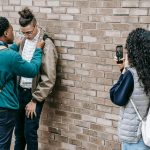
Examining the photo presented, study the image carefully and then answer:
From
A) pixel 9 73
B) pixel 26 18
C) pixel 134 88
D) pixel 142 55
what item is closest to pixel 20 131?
pixel 9 73

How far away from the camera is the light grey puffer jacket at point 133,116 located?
3.34m

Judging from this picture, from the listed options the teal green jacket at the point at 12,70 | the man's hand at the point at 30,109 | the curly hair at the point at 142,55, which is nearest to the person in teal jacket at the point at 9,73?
the teal green jacket at the point at 12,70

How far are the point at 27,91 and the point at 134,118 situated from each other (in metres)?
1.65

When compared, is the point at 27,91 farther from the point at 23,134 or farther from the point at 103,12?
the point at 103,12

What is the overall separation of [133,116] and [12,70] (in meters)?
1.35

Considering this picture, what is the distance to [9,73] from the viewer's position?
4.10 m

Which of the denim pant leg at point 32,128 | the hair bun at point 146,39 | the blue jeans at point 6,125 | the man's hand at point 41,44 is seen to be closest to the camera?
the hair bun at point 146,39

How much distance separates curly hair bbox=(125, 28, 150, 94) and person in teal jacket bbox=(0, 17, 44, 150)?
1.24 metres

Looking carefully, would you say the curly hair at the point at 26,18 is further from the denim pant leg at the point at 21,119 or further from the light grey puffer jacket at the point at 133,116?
the light grey puffer jacket at the point at 133,116

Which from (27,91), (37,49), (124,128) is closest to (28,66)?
(37,49)

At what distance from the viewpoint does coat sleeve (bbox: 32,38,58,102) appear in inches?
179

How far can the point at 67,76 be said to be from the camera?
4.89 meters

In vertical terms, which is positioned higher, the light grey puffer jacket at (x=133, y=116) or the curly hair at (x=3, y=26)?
the curly hair at (x=3, y=26)

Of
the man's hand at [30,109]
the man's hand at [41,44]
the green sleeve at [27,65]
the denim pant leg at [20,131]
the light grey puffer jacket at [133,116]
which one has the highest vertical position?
the man's hand at [41,44]
